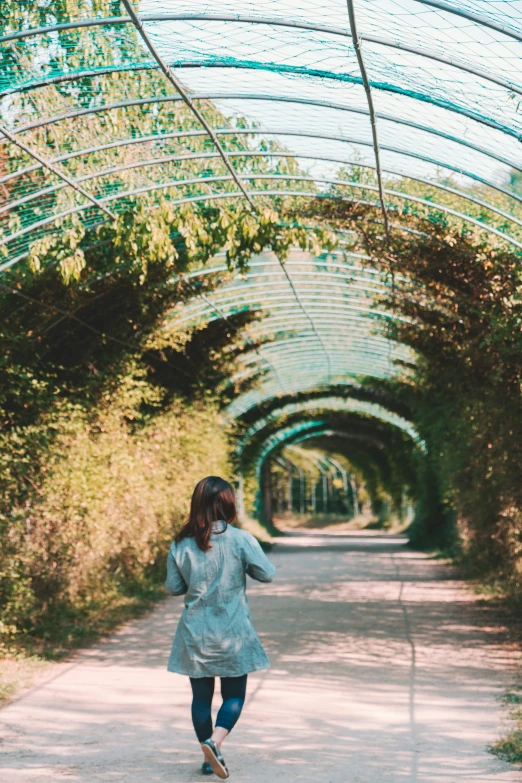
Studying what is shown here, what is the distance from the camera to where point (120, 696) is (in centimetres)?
646

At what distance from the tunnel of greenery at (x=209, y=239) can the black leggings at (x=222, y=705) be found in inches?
109

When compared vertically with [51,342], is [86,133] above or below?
above

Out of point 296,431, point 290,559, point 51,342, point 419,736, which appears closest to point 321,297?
point 51,342

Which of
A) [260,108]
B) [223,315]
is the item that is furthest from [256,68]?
[223,315]

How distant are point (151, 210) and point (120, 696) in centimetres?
361

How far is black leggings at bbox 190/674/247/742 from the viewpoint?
4.36 m

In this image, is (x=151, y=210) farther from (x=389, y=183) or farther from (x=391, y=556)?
(x=391, y=556)

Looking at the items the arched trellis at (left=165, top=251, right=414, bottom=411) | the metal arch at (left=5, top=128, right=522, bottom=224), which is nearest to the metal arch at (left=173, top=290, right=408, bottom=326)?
the arched trellis at (left=165, top=251, right=414, bottom=411)

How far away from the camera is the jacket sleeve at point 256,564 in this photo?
441 cm

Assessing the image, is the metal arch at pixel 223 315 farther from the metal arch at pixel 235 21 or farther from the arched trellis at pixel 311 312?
the metal arch at pixel 235 21

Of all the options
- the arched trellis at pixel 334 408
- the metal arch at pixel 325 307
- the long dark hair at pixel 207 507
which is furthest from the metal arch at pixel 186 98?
the arched trellis at pixel 334 408

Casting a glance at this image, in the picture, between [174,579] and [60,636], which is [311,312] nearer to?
[60,636]

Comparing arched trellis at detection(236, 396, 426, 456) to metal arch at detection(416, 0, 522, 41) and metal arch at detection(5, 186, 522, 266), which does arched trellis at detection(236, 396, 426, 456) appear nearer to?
metal arch at detection(5, 186, 522, 266)

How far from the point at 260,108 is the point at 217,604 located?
11.2ft
